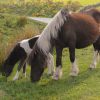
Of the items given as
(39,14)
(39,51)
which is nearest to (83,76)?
(39,51)


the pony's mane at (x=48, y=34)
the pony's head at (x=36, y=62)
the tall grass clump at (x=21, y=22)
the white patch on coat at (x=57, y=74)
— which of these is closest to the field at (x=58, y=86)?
the white patch on coat at (x=57, y=74)

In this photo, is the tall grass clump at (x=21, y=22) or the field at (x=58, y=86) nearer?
the field at (x=58, y=86)

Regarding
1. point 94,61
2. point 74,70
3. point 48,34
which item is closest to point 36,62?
point 48,34

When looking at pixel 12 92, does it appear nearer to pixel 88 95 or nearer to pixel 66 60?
pixel 88 95

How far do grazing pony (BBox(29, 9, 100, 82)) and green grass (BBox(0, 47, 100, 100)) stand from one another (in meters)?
0.28

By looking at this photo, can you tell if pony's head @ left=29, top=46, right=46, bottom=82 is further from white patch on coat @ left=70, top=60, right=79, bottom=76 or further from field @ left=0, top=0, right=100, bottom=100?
white patch on coat @ left=70, top=60, right=79, bottom=76

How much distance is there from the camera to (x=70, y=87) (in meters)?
8.20

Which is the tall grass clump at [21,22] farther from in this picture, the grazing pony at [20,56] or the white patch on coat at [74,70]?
the white patch on coat at [74,70]

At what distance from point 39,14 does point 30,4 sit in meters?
4.15

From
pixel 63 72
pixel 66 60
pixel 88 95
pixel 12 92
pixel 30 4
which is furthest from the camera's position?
pixel 30 4

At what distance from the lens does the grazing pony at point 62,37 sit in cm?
841

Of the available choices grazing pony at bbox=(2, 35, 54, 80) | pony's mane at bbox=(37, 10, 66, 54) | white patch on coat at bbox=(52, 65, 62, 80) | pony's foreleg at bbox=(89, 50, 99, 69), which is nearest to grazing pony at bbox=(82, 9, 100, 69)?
pony's foreleg at bbox=(89, 50, 99, 69)

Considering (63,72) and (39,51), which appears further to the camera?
(63,72)

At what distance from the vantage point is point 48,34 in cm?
847
